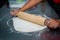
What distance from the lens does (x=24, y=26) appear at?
922mm

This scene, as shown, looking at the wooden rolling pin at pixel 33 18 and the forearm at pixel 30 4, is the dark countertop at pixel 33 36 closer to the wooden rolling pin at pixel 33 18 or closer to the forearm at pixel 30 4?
the wooden rolling pin at pixel 33 18

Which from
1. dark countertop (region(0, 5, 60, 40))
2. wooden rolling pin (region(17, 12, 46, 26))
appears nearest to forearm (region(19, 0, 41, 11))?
wooden rolling pin (region(17, 12, 46, 26))

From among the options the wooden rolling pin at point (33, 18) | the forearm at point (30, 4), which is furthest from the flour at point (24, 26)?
the forearm at point (30, 4)

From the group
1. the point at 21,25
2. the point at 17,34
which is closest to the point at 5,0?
the point at 21,25

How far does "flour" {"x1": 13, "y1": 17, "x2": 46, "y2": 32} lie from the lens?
2.82ft

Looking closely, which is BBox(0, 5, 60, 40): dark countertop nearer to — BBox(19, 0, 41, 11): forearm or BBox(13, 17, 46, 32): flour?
BBox(13, 17, 46, 32): flour

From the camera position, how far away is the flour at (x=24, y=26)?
0.86 m

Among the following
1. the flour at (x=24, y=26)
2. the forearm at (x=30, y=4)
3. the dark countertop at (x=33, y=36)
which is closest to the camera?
the dark countertop at (x=33, y=36)

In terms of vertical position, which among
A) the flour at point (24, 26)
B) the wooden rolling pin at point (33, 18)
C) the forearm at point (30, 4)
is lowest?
the flour at point (24, 26)

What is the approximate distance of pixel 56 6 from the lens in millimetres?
1040

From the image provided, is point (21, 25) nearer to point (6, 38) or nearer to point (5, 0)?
point (6, 38)

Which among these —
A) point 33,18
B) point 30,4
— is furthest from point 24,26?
point 30,4

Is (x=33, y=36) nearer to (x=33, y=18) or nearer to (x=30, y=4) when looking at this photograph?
(x=33, y=18)

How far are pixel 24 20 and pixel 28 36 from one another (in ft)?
0.85
